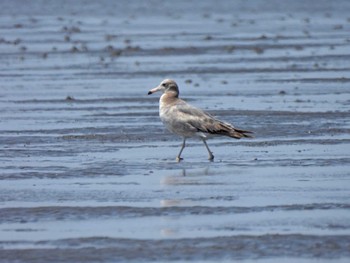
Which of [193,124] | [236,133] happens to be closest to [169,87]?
[193,124]

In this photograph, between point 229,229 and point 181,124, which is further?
point 181,124

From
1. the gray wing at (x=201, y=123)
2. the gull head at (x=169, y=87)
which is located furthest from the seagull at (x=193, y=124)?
the gull head at (x=169, y=87)

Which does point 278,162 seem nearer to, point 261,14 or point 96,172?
point 96,172

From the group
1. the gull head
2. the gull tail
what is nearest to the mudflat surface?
the gull tail

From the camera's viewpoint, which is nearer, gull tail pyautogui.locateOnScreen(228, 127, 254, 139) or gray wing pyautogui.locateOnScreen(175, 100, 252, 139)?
gray wing pyautogui.locateOnScreen(175, 100, 252, 139)

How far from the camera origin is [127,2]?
64.4 metres

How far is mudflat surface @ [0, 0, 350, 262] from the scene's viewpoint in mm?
10125

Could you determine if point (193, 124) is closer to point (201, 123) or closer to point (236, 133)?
point (201, 123)

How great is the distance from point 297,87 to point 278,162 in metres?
8.91

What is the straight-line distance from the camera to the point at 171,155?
1526 cm

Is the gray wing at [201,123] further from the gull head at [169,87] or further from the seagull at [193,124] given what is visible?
the gull head at [169,87]

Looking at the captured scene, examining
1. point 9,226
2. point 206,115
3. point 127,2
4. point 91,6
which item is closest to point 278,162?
point 206,115

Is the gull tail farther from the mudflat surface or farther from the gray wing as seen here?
the mudflat surface

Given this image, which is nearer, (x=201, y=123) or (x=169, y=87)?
(x=201, y=123)
